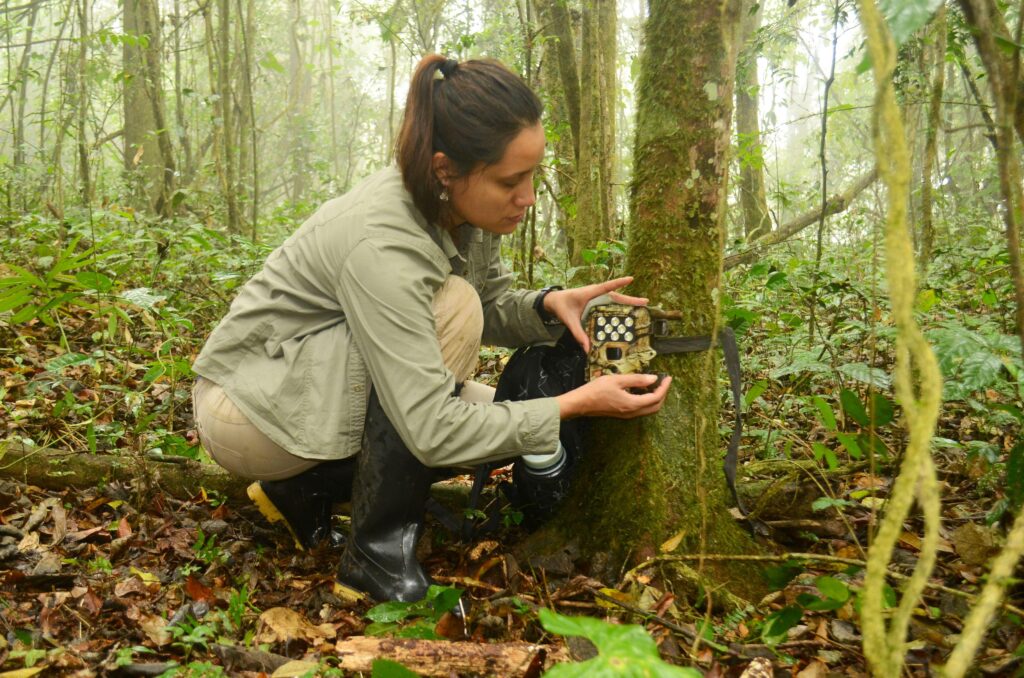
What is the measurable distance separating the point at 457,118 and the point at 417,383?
0.79 m

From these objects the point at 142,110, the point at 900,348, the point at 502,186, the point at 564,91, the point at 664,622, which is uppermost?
the point at 142,110

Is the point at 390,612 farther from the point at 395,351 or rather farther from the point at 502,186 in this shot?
the point at 502,186

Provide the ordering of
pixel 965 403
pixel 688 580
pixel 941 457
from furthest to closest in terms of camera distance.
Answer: pixel 965 403
pixel 941 457
pixel 688 580

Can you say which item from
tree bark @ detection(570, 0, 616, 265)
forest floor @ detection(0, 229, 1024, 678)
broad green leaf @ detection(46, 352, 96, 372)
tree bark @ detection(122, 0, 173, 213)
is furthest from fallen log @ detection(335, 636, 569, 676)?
tree bark @ detection(122, 0, 173, 213)

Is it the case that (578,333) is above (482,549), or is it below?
above

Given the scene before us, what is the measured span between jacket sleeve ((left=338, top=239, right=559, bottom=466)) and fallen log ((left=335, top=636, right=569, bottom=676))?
1.81 feet

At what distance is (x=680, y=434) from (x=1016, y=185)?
1.22 m

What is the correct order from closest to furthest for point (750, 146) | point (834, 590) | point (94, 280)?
point (834, 590) → point (94, 280) → point (750, 146)

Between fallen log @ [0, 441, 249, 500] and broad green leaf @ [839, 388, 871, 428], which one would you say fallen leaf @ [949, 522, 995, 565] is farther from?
fallen log @ [0, 441, 249, 500]

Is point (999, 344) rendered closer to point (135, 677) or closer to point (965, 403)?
point (965, 403)

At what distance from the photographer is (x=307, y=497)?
271 cm

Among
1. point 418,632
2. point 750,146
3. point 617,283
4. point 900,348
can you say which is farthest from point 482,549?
point 750,146

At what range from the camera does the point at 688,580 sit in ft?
7.22

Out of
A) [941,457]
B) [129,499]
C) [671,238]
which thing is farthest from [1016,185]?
[129,499]
